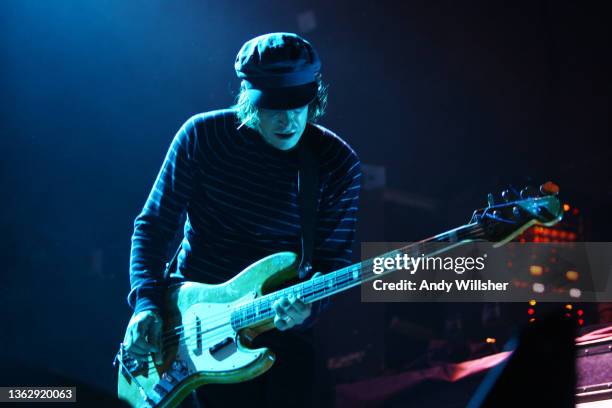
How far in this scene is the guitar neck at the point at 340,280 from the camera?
2021mm

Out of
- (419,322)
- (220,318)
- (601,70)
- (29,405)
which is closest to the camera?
(220,318)

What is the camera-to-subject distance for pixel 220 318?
2.26 m

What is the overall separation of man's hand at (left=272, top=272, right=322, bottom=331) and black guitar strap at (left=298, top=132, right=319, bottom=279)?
225 millimetres

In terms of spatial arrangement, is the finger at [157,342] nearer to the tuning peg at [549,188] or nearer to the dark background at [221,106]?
the dark background at [221,106]

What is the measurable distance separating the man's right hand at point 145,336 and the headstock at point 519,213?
1204 millimetres

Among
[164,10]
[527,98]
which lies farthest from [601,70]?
[164,10]

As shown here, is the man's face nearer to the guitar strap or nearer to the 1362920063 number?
the guitar strap

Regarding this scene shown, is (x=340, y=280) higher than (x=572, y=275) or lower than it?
lower

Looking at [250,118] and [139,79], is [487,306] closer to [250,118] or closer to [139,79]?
[250,118]

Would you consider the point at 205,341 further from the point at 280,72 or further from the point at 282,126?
the point at 280,72

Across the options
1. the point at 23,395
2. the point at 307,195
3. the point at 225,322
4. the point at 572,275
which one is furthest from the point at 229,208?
the point at 572,275

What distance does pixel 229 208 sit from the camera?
7.79 feet

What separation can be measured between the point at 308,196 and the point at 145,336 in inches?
31.3

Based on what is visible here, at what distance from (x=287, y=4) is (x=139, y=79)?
3.02 ft
